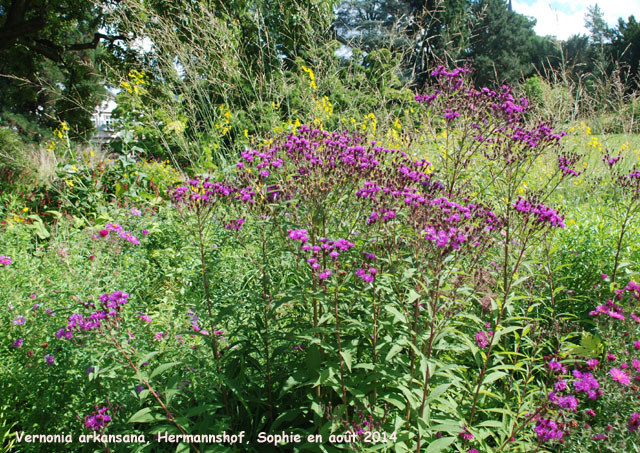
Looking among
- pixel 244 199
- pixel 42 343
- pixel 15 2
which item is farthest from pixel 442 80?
pixel 15 2

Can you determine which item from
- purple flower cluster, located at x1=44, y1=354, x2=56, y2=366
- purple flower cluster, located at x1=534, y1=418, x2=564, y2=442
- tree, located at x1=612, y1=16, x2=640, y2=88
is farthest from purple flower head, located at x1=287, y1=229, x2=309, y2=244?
tree, located at x1=612, y1=16, x2=640, y2=88

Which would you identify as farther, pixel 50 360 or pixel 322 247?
pixel 50 360

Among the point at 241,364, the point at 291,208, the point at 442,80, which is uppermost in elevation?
the point at 442,80

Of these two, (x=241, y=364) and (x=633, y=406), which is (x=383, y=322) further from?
(x=633, y=406)

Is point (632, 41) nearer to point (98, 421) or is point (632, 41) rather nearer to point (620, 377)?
point (620, 377)

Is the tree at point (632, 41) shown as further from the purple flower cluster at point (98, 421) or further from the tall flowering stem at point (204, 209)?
the purple flower cluster at point (98, 421)

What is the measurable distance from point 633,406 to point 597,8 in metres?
27.9

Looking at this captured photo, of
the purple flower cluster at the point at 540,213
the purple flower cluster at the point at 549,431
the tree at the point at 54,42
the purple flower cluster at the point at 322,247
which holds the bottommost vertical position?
the purple flower cluster at the point at 549,431

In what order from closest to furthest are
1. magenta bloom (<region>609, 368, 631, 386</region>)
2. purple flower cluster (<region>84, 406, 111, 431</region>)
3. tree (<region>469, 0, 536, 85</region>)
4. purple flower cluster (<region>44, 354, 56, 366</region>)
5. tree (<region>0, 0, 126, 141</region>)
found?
purple flower cluster (<region>84, 406, 111, 431</region>), magenta bloom (<region>609, 368, 631, 386</region>), purple flower cluster (<region>44, 354, 56, 366</region>), tree (<region>0, 0, 126, 141</region>), tree (<region>469, 0, 536, 85</region>)

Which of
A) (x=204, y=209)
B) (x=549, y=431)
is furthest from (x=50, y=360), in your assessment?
(x=549, y=431)

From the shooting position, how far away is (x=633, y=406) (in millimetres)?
1965

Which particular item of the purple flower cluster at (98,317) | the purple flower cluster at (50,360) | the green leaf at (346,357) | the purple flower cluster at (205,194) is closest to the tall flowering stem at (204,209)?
the purple flower cluster at (205,194)

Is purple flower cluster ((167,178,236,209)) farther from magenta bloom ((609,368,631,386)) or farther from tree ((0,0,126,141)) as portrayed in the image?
tree ((0,0,126,141))

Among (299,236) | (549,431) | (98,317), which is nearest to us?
(549,431)
